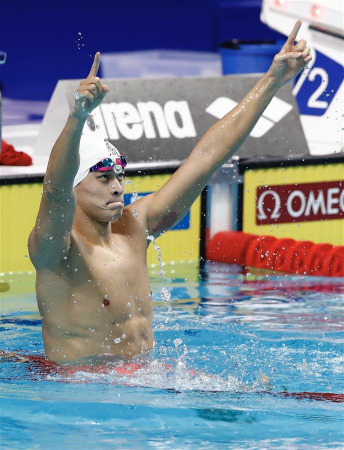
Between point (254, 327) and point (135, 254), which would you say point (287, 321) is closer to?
point (254, 327)

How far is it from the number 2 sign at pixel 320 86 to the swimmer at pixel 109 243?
456 cm

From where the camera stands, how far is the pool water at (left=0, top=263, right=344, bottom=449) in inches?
134

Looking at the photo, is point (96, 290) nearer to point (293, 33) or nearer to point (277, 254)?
point (293, 33)

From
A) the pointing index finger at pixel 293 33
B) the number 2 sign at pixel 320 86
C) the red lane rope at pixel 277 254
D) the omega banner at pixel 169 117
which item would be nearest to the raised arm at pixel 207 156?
the pointing index finger at pixel 293 33

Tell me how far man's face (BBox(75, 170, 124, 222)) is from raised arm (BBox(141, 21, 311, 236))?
0.95 feet

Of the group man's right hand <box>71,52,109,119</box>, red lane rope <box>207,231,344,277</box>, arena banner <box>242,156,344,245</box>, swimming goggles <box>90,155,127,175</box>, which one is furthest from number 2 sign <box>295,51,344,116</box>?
man's right hand <box>71,52,109,119</box>

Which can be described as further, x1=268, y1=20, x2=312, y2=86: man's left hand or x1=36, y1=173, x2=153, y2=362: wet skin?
x1=268, y1=20, x2=312, y2=86: man's left hand

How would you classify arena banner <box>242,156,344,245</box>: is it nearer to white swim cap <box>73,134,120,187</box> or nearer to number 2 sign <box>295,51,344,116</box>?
number 2 sign <box>295,51,344,116</box>

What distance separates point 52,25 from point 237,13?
107 inches

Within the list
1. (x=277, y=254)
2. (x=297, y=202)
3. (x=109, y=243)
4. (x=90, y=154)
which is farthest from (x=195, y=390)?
(x=297, y=202)

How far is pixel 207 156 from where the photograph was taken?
404 cm

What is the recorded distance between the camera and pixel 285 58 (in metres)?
3.90

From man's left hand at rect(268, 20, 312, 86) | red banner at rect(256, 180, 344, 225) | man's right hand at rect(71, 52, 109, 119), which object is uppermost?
man's left hand at rect(268, 20, 312, 86)

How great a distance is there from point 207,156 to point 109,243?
0.49 metres
